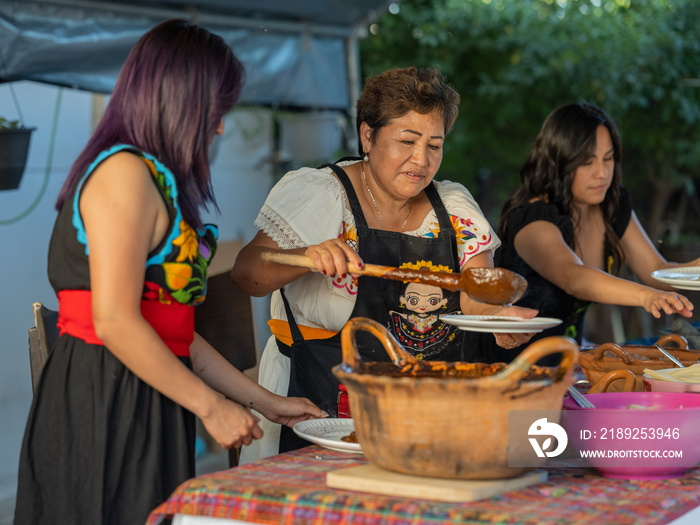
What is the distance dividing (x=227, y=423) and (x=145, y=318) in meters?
0.26

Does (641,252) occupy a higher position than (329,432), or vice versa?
(641,252)

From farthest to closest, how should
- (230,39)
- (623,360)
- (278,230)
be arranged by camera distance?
(230,39)
(278,230)
(623,360)

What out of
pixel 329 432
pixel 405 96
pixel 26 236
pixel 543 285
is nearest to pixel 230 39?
pixel 26 236

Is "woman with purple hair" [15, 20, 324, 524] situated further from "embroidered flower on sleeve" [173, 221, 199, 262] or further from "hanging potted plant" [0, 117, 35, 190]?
"hanging potted plant" [0, 117, 35, 190]

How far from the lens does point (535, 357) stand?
4.32ft

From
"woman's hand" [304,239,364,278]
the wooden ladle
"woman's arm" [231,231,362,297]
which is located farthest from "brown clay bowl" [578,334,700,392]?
"woman's hand" [304,239,364,278]

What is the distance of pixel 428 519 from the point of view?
4.00 ft

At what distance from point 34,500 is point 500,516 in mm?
950

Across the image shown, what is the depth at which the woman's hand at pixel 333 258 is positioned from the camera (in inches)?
69.6

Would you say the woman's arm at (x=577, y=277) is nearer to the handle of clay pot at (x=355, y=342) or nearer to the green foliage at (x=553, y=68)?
the handle of clay pot at (x=355, y=342)

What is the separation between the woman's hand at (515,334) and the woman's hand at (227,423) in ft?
2.25

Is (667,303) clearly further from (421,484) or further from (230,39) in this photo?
(230,39)

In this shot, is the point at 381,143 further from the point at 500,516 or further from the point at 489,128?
the point at 489,128

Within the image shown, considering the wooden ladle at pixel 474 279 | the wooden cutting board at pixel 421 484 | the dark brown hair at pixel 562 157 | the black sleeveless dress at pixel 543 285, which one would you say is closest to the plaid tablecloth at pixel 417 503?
the wooden cutting board at pixel 421 484
